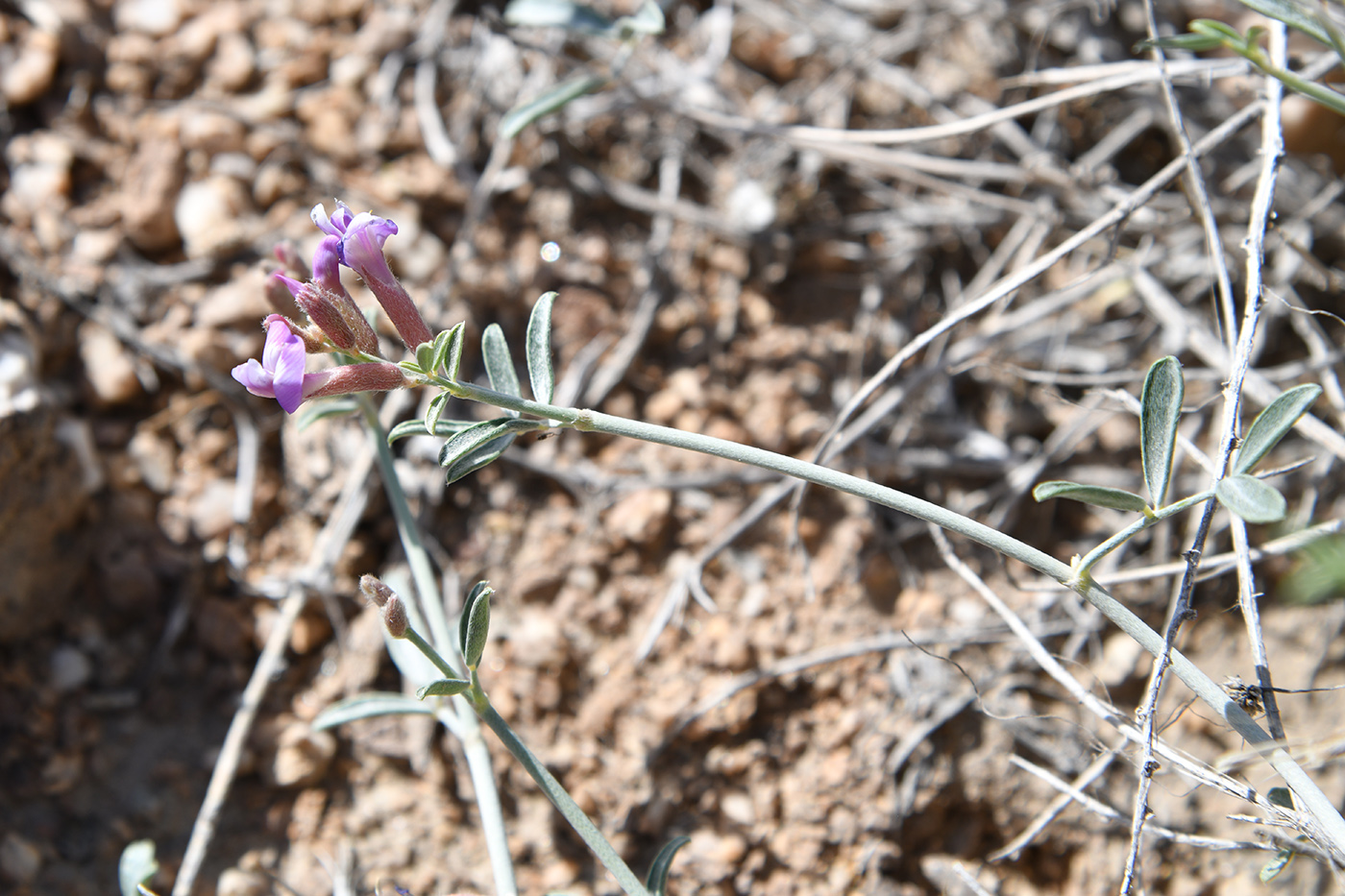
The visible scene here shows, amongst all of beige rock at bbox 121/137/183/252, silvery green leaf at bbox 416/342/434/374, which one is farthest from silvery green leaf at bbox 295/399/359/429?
beige rock at bbox 121/137/183/252

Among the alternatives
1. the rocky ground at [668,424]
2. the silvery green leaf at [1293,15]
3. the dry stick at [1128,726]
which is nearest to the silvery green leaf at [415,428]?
Answer: the rocky ground at [668,424]

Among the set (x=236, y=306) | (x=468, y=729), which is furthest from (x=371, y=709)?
(x=236, y=306)

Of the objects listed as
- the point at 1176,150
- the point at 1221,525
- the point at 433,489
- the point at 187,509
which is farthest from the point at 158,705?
the point at 1176,150

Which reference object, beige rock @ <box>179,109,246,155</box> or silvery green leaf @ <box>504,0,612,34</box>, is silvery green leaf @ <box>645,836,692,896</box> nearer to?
silvery green leaf @ <box>504,0,612,34</box>

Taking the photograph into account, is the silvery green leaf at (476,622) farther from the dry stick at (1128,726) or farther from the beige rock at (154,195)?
the beige rock at (154,195)

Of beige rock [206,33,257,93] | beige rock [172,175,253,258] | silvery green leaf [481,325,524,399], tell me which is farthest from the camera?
beige rock [206,33,257,93]

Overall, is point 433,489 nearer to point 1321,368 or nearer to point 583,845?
point 583,845
